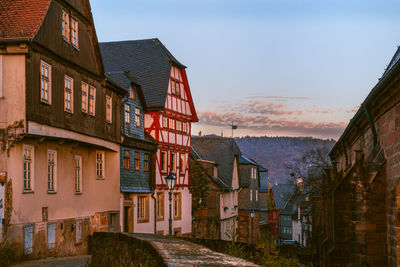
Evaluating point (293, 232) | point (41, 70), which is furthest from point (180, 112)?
point (293, 232)

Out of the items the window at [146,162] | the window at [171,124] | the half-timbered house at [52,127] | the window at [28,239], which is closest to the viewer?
the half-timbered house at [52,127]

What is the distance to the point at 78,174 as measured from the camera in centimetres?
2373

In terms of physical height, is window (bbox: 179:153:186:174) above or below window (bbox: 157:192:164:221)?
above

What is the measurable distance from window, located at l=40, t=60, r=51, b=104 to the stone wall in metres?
4.82

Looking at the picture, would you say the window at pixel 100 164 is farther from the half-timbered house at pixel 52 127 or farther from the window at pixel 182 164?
the window at pixel 182 164

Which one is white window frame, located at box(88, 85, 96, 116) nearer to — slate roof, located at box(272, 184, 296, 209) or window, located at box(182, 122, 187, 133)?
window, located at box(182, 122, 187, 133)

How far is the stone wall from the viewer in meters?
8.72

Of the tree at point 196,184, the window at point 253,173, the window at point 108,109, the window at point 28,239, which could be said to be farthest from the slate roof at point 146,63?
the window at point 253,173

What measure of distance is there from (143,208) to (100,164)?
807 centimetres

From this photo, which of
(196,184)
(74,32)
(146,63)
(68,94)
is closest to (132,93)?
(146,63)

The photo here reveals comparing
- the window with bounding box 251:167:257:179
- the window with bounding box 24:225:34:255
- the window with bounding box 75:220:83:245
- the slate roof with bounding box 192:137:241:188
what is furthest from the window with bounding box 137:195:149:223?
the window with bounding box 251:167:257:179

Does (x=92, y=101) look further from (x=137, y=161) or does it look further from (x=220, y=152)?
(x=220, y=152)

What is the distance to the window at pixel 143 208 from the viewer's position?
33.7 meters

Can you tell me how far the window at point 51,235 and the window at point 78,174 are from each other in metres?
2.86
